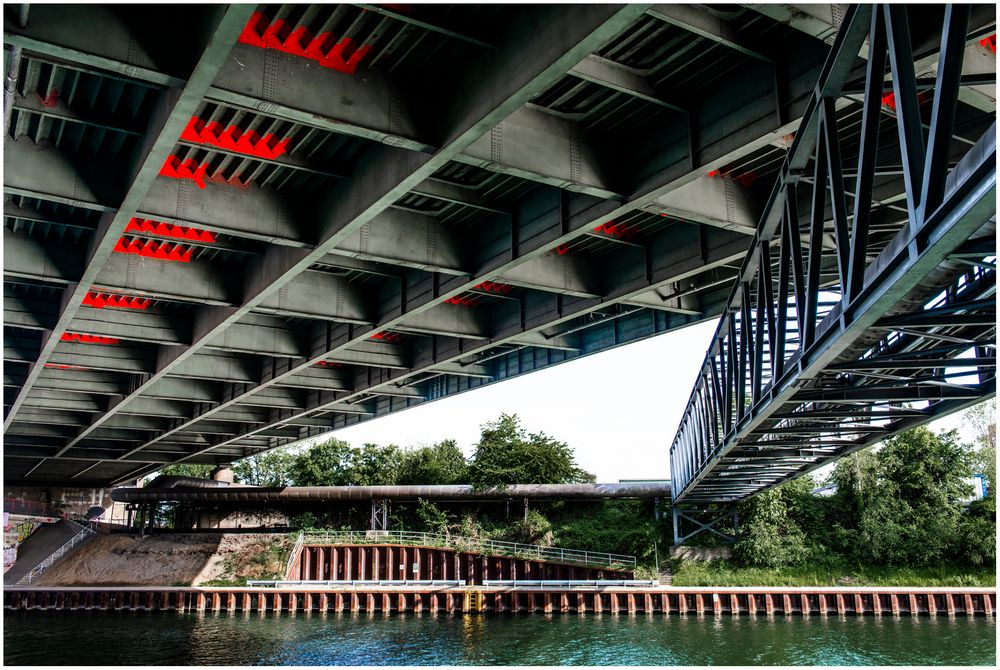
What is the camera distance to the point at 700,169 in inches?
561

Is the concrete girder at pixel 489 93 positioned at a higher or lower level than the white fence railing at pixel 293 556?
higher

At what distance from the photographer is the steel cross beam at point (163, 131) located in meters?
9.71

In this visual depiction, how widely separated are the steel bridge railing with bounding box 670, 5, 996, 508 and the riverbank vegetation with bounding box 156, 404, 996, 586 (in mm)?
26937

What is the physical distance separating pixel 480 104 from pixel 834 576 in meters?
42.2

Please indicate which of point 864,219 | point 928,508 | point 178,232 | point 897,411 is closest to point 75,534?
point 178,232

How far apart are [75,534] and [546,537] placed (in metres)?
41.2

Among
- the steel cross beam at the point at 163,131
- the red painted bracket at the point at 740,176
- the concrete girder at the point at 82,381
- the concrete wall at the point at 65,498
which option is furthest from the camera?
the concrete wall at the point at 65,498

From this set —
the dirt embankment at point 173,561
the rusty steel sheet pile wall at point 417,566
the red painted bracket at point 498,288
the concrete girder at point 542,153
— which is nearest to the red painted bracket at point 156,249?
the red painted bracket at point 498,288

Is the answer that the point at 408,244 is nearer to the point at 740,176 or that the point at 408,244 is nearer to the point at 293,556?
the point at 740,176

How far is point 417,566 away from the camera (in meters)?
50.9

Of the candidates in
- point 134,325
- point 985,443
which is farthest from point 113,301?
point 985,443

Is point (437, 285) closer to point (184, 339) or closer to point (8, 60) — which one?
point (184, 339)

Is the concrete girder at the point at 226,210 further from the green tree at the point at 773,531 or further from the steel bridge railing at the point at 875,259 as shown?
the green tree at the point at 773,531

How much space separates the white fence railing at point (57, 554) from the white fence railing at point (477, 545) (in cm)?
2026
